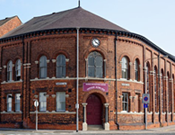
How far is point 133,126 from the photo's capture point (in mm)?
38438

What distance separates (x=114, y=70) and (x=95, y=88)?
9.66ft

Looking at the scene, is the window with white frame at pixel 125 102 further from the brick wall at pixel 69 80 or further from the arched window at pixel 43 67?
the arched window at pixel 43 67

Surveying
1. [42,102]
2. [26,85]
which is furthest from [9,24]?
[42,102]

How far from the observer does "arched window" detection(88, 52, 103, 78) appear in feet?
123

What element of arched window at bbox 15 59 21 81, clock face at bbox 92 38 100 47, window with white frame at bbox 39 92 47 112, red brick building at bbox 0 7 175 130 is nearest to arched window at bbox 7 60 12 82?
red brick building at bbox 0 7 175 130

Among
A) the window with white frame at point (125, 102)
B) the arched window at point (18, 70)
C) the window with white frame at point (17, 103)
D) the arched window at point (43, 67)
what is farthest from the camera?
the arched window at point (18, 70)

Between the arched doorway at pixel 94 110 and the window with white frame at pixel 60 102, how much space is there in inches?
97.1

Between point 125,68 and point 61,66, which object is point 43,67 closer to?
point 61,66

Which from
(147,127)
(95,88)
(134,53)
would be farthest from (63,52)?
(147,127)

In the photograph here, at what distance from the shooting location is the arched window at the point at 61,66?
3738 cm

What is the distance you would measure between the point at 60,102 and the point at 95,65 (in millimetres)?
5017

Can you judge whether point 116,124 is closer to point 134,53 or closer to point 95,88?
point 95,88

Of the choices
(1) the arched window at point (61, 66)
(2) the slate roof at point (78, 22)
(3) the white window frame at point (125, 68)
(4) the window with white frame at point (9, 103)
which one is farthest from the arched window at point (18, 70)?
(3) the white window frame at point (125, 68)

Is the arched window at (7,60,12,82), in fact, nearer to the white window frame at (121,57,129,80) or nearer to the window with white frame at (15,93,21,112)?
the window with white frame at (15,93,21,112)
